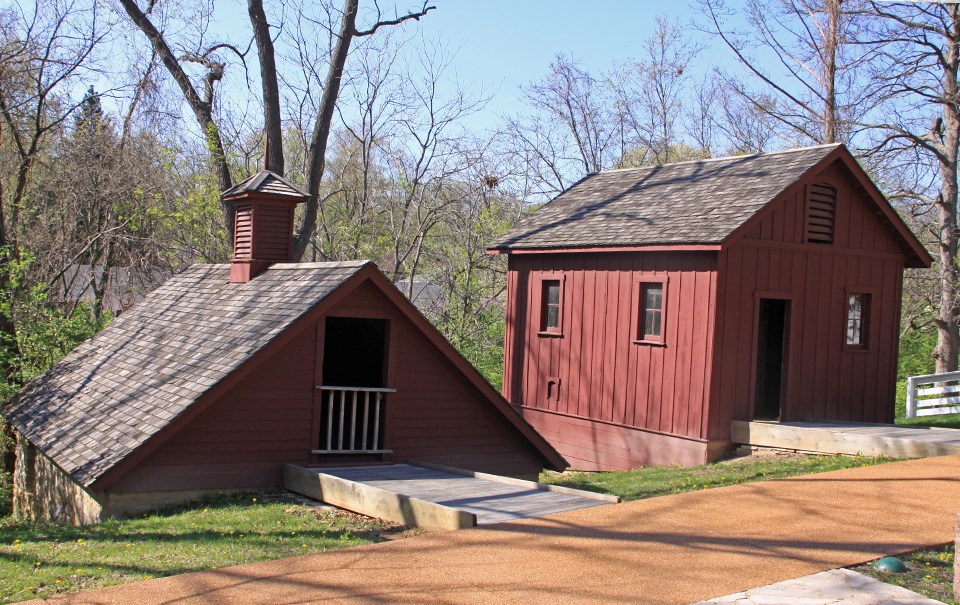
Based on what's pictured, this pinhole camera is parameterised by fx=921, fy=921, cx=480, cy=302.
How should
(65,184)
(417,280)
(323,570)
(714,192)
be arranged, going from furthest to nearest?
(417,280) → (65,184) → (714,192) → (323,570)

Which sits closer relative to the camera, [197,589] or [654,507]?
[197,589]

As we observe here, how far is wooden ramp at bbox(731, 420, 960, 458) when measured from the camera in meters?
12.3

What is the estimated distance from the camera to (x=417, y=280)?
37406 millimetres

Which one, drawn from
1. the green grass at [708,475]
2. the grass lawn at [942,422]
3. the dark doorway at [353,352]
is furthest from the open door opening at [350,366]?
the grass lawn at [942,422]

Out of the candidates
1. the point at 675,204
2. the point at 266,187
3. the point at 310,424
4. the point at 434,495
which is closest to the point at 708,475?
the point at 434,495

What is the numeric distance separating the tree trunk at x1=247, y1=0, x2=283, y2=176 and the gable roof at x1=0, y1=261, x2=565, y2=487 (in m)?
4.64

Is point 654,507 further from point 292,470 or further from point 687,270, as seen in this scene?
point 687,270

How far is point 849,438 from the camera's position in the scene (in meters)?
13.0

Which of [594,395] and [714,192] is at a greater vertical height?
[714,192]

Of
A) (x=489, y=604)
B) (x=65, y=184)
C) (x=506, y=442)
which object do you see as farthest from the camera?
(x=65, y=184)

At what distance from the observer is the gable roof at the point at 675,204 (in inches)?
568

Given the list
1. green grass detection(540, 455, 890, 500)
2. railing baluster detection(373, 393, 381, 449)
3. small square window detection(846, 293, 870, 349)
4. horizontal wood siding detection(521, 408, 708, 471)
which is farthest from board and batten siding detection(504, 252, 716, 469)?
railing baluster detection(373, 393, 381, 449)

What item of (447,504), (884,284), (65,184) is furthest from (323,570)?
(65,184)

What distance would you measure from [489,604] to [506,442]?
700cm
